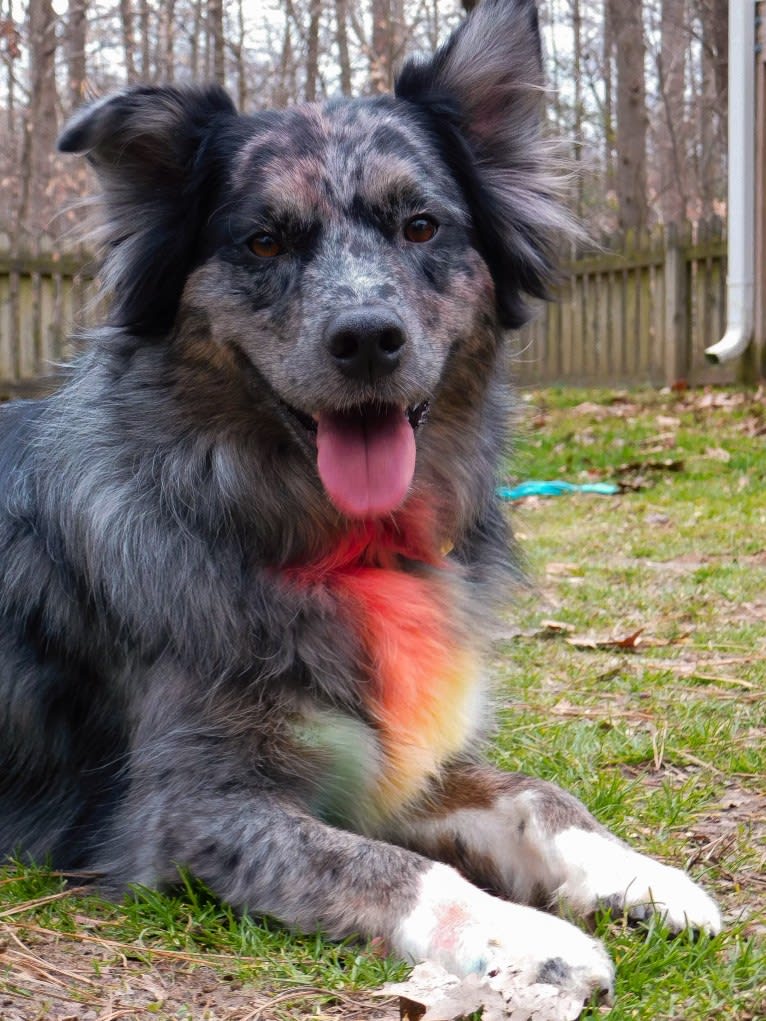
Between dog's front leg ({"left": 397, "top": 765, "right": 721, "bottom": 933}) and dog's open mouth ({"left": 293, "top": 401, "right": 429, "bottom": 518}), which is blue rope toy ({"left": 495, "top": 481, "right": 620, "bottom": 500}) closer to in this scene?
dog's open mouth ({"left": 293, "top": 401, "right": 429, "bottom": 518})

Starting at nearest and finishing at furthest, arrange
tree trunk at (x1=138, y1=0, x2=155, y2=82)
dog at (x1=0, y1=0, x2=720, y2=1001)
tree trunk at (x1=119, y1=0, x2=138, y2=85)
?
dog at (x1=0, y1=0, x2=720, y2=1001) → tree trunk at (x1=119, y1=0, x2=138, y2=85) → tree trunk at (x1=138, y1=0, x2=155, y2=82)

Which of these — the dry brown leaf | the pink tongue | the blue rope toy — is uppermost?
the pink tongue

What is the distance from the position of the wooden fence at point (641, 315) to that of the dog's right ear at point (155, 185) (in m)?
11.2

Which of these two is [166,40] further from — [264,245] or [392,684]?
[392,684]

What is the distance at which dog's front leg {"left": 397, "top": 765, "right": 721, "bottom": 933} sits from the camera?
8.91 ft

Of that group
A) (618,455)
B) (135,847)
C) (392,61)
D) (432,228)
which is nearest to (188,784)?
(135,847)

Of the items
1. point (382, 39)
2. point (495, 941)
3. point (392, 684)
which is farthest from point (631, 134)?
point (495, 941)

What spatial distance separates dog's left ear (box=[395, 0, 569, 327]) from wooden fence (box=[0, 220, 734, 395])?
1032cm

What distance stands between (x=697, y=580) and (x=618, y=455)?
4343 mm

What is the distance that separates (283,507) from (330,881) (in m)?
1.17

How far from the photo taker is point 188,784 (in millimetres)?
2949

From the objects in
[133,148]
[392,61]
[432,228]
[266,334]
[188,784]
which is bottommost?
[188,784]

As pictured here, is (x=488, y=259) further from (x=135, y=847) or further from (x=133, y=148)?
(x=135, y=847)

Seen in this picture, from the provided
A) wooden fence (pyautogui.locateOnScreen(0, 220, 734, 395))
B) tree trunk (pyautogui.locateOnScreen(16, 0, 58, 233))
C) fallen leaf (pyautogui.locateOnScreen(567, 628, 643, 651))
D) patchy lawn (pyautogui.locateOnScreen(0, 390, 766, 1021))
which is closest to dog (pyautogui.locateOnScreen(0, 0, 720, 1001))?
patchy lawn (pyautogui.locateOnScreen(0, 390, 766, 1021))
